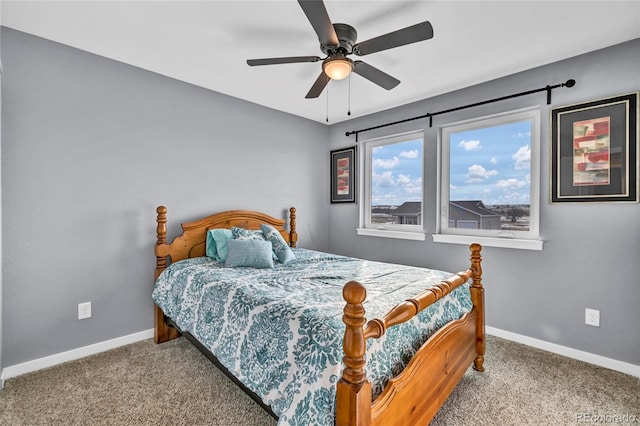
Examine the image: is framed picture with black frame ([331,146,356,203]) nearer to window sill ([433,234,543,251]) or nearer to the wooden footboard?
window sill ([433,234,543,251])

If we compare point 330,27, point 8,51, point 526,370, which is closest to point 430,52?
point 330,27

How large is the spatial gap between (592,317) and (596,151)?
1297mm

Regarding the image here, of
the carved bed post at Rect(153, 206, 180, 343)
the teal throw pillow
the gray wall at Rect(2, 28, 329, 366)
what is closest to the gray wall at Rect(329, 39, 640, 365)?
the teal throw pillow

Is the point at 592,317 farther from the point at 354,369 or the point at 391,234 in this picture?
the point at 354,369

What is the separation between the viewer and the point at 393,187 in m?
3.83

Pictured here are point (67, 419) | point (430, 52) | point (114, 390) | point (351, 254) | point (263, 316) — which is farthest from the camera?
point (351, 254)

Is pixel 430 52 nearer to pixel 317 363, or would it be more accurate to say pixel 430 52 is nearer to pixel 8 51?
pixel 317 363

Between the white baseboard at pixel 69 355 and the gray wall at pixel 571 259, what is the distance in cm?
308

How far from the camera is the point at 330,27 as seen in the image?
1.57 meters

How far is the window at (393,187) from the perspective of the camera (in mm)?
3564

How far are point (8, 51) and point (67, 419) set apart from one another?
249 cm

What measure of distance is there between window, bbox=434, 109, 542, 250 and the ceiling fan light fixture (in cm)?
181

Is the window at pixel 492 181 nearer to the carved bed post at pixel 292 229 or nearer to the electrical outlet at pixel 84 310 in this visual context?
the carved bed post at pixel 292 229

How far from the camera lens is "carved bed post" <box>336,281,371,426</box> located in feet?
3.48
